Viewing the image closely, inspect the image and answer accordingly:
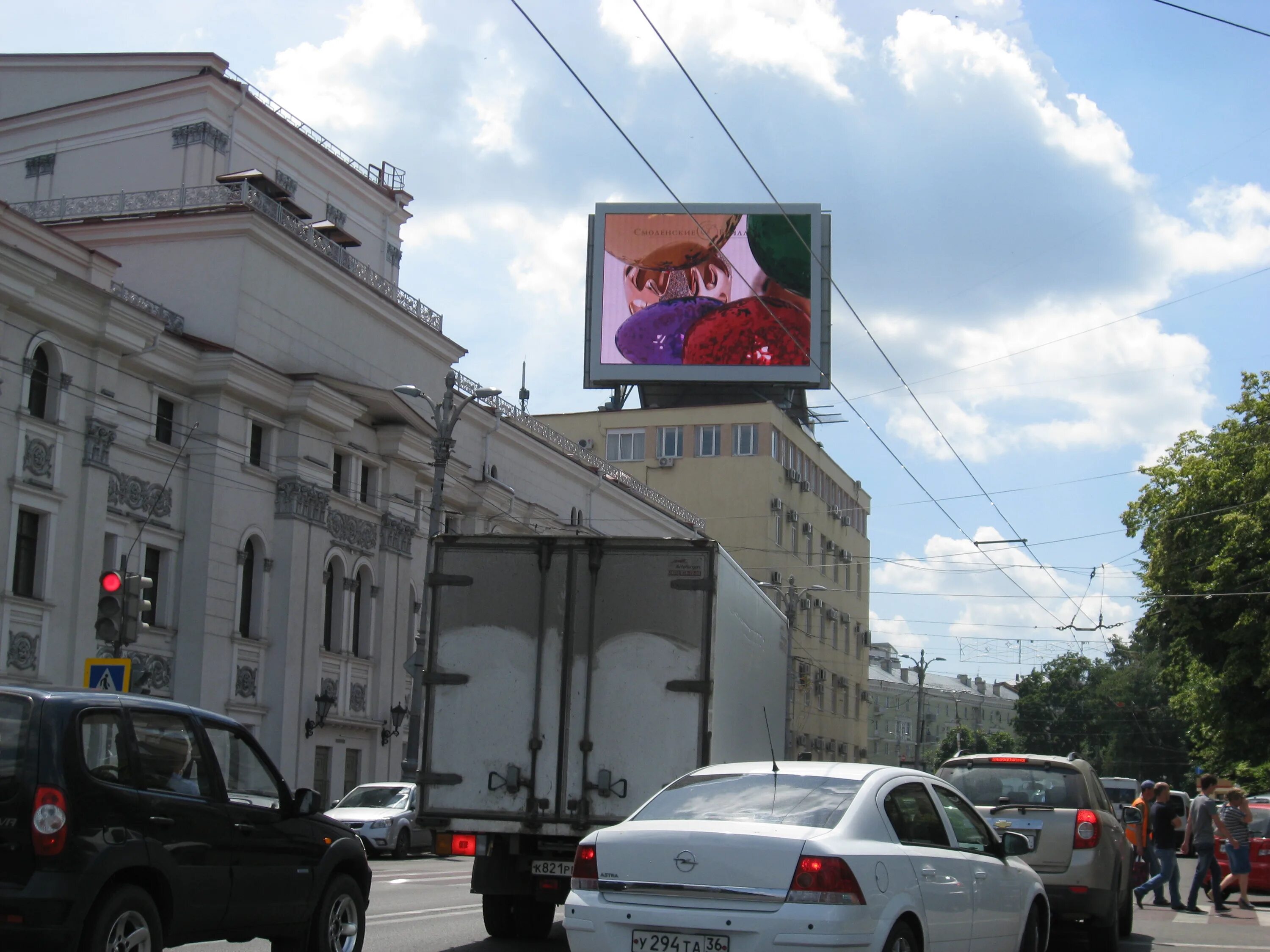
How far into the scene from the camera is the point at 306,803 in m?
9.48

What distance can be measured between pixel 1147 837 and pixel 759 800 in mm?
14490

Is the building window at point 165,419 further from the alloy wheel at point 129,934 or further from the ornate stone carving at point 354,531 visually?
the alloy wheel at point 129,934

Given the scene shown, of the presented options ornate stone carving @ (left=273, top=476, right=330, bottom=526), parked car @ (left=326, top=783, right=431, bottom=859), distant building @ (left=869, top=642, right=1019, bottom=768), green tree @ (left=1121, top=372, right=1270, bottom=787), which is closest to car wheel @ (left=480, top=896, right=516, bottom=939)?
parked car @ (left=326, top=783, right=431, bottom=859)

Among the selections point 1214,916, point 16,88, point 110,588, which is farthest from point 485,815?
point 16,88

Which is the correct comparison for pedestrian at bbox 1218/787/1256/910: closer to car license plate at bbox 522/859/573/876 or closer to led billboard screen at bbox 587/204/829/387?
car license plate at bbox 522/859/573/876

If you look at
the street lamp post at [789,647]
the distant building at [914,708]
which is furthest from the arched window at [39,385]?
the distant building at [914,708]

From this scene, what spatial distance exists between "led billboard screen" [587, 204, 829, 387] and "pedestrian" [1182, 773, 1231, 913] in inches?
1754

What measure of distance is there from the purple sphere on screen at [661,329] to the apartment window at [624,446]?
9939 mm

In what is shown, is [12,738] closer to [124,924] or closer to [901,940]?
[124,924]

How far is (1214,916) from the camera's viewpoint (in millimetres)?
18484

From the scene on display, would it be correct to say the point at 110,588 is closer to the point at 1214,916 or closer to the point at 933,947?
the point at 933,947

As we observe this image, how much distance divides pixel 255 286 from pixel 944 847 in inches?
1097

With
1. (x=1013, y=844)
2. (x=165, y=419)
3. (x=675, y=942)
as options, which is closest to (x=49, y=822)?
(x=675, y=942)

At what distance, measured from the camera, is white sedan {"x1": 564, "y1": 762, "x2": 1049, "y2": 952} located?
723 centimetres
